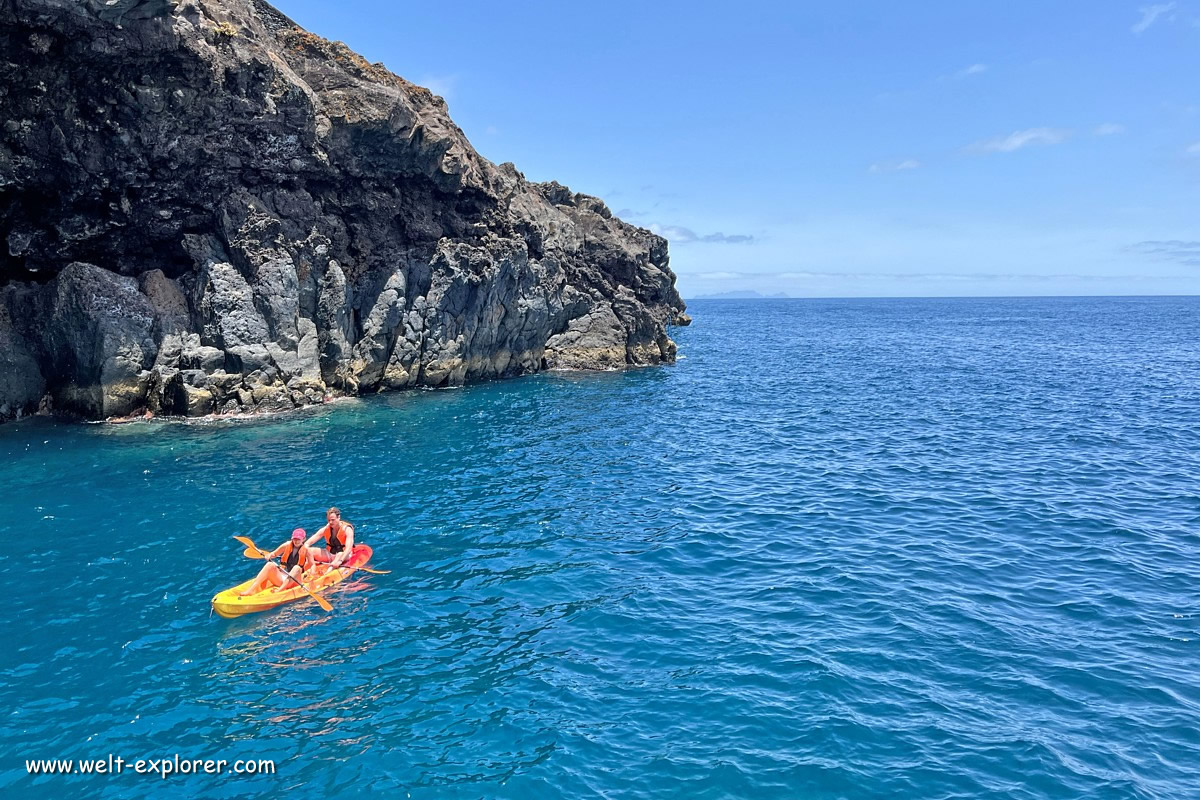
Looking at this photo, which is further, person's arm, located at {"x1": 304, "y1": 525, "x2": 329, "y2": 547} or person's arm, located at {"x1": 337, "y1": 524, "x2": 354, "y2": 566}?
person's arm, located at {"x1": 337, "y1": 524, "x2": 354, "y2": 566}

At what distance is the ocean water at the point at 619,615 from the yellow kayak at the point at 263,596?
41 cm

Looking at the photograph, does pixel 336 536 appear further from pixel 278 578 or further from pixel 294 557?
pixel 278 578

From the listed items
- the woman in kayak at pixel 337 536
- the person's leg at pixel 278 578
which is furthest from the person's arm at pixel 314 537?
the person's leg at pixel 278 578

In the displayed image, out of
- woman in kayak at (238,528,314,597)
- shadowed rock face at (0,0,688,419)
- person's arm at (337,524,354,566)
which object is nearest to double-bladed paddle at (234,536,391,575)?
person's arm at (337,524,354,566)

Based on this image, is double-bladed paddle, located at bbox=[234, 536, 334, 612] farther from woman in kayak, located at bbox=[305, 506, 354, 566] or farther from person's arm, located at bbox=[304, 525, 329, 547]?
woman in kayak, located at bbox=[305, 506, 354, 566]

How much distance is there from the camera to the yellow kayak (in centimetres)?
1700

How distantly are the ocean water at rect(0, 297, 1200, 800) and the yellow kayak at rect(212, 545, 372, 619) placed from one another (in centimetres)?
41

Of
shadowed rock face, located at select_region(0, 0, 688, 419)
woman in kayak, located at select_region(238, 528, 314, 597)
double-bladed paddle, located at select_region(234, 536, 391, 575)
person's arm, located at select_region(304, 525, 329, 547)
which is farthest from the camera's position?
shadowed rock face, located at select_region(0, 0, 688, 419)

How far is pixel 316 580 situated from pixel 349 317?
29.1 metres

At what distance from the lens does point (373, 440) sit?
34.5 meters

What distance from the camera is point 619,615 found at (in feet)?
57.6

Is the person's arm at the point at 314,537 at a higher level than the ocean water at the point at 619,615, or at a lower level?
higher

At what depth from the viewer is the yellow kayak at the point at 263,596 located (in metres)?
17.0

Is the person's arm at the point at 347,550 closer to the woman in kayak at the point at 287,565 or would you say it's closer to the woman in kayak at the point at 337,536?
the woman in kayak at the point at 337,536
